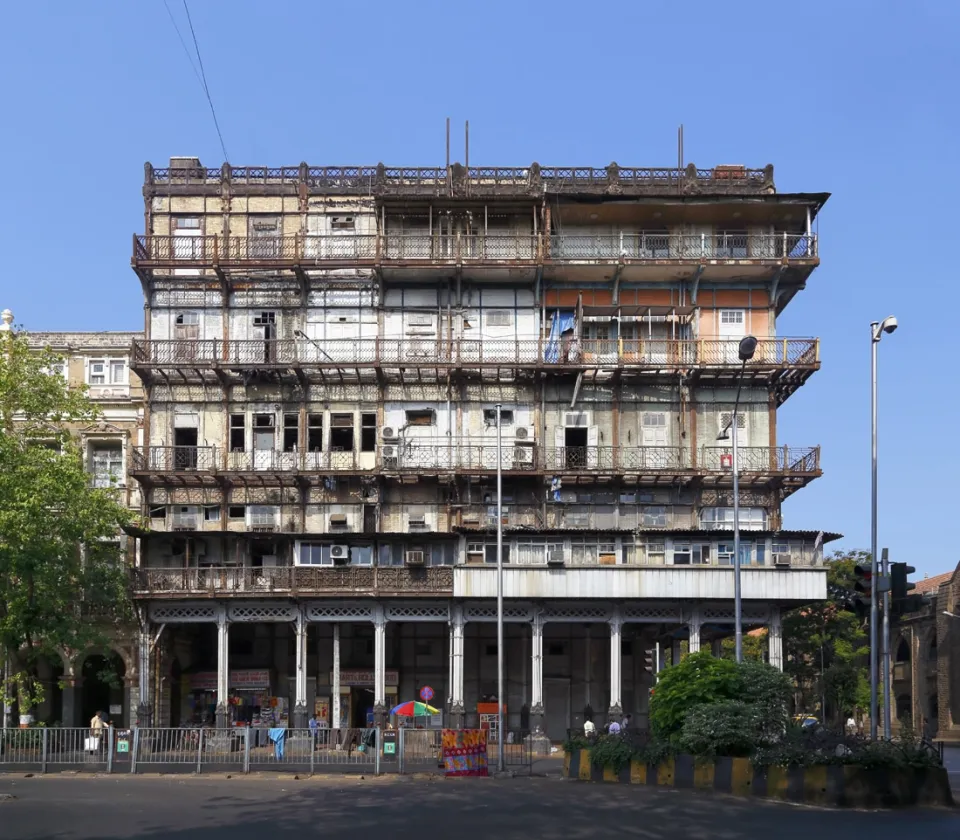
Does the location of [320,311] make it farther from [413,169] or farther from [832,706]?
[832,706]

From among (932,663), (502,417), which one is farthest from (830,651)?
(502,417)

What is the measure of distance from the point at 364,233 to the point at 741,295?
1724cm

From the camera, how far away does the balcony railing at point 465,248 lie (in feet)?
200

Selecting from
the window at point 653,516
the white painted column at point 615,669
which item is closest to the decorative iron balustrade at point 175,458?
A: the white painted column at point 615,669

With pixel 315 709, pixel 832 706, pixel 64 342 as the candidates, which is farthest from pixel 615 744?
pixel 832 706

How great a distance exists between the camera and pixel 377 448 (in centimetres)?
6069

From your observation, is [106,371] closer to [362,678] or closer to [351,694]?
[362,678]

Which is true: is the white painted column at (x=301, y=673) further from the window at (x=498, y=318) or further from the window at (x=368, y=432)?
the window at (x=498, y=318)

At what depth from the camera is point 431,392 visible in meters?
61.8

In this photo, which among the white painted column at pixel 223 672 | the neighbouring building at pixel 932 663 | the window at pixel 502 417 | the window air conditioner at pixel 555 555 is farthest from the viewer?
the neighbouring building at pixel 932 663

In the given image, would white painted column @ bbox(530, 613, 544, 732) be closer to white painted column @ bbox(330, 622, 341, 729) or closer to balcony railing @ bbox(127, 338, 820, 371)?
white painted column @ bbox(330, 622, 341, 729)

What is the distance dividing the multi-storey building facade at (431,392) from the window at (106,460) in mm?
2986

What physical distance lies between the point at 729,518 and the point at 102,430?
2828 cm

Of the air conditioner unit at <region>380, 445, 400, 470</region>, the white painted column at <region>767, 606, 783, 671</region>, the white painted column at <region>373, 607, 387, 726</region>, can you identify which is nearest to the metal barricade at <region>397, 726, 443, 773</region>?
the white painted column at <region>373, 607, 387, 726</region>
